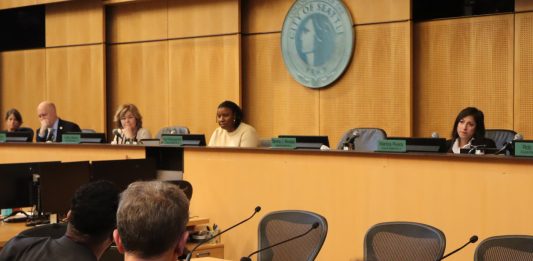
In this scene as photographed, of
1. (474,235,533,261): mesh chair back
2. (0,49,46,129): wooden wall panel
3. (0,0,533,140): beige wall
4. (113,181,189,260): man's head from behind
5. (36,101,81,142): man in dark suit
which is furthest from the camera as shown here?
(0,49,46,129): wooden wall panel

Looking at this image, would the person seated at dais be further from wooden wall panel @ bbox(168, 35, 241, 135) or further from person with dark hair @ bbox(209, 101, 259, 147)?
wooden wall panel @ bbox(168, 35, 241, 135)

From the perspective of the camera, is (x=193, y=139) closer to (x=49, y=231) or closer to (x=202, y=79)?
(x=49, y=231)

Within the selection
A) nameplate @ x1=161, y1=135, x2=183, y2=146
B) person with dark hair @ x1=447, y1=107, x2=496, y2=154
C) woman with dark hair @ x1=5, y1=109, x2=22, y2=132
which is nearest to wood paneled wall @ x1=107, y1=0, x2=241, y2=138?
woman with dark hair @ x1=5, y1=109, x2=22, y2=132

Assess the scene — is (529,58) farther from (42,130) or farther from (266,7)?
(42,130)

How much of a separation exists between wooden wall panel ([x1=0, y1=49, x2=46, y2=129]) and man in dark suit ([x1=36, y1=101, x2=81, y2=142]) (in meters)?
3.14

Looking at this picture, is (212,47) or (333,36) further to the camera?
(212,47)

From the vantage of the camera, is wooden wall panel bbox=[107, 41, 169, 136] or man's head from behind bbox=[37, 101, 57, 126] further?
wooden wall panel bbox=[107, 41, 169, 136]

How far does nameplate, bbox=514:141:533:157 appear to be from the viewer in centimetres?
387

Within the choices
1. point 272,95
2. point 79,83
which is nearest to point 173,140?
point 272,95

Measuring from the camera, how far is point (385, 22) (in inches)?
300

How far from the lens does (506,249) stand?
310 cm

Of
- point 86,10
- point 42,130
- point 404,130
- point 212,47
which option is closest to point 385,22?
point 404,130

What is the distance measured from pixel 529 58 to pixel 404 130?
1.38 metres

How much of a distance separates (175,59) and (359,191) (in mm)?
5267
